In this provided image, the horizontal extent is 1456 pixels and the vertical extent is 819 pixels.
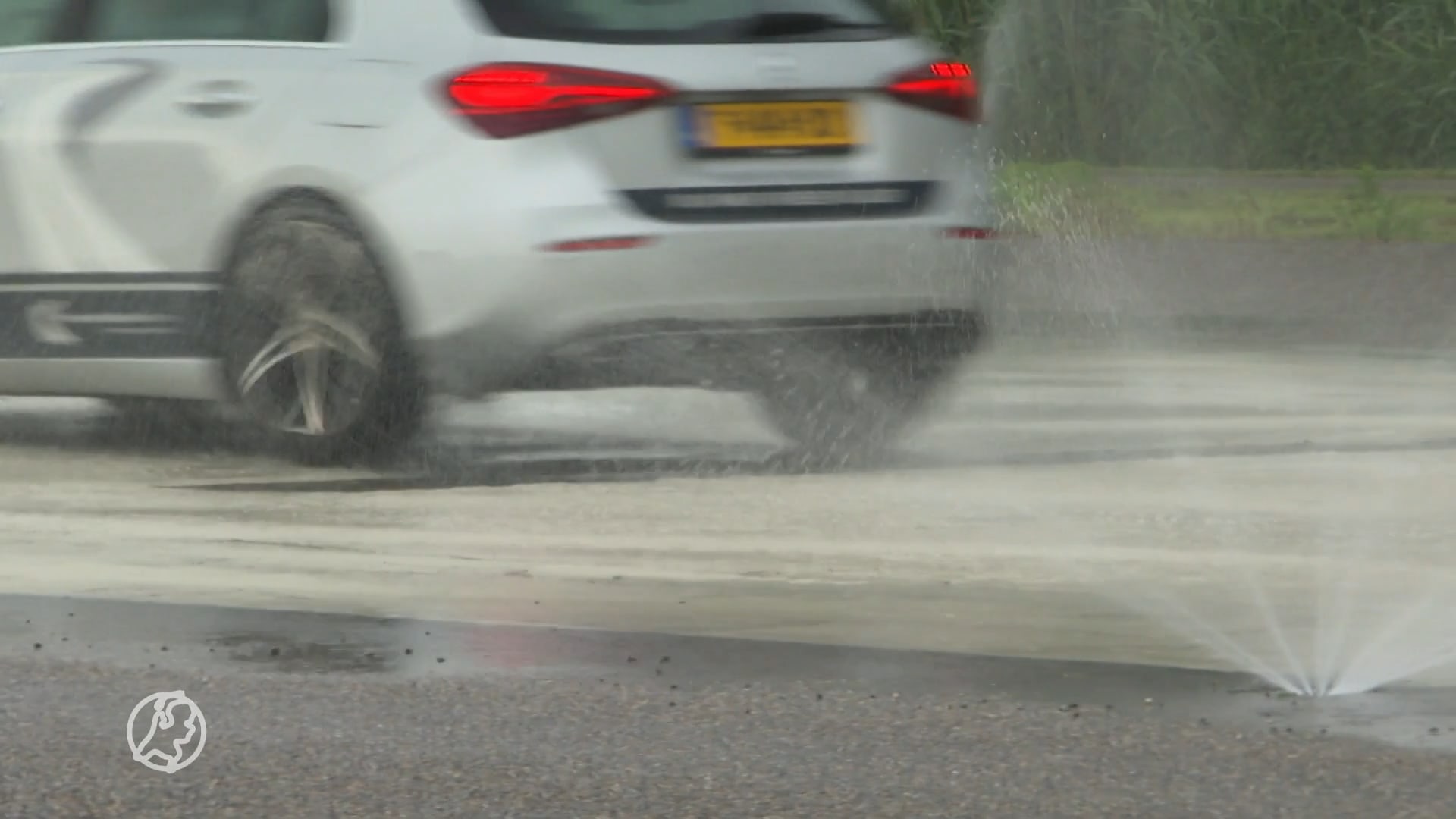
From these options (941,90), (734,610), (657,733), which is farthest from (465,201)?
(657,733)

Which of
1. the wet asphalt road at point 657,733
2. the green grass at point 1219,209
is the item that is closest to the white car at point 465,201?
the wet asphalt road at point 657,733

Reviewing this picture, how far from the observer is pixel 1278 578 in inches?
320

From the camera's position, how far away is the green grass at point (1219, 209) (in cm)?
2048

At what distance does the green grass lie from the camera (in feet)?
67.2

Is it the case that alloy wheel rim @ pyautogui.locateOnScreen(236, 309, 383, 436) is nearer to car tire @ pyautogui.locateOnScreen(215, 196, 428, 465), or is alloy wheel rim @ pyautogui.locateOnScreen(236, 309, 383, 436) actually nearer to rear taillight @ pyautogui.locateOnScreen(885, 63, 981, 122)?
car tire @ pyautogui.locateOnScreen(215, 196, 428, 465)

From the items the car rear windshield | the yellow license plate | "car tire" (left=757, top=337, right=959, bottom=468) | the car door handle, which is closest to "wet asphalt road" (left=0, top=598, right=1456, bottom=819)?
the yellow license plate

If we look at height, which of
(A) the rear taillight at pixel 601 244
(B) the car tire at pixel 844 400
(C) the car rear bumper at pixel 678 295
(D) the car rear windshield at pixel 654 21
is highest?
(D) the car rear windshield at pixel 654 21

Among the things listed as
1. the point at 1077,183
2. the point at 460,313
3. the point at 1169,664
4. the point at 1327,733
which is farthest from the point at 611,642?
the point at 1077,183

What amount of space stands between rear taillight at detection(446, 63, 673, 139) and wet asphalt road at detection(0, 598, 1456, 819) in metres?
2.65

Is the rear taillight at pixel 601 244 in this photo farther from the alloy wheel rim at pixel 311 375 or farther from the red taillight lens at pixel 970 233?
the red taillight lens at pixel 970 233

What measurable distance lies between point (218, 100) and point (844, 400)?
2.06 m

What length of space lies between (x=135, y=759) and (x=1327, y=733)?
200 cm

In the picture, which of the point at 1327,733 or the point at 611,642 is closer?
the point at 1327,733

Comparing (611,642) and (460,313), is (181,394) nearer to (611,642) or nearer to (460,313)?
(460,313)
